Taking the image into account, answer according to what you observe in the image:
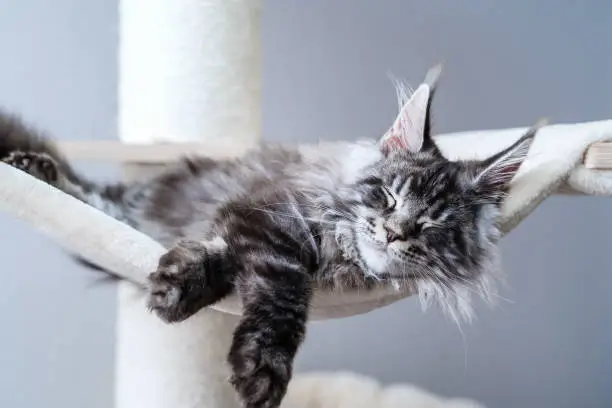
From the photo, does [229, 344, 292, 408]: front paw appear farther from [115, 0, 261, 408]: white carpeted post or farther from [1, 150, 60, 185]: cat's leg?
[1, 150, 60, 185]: cat's leg

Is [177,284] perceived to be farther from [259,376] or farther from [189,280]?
[259,376]

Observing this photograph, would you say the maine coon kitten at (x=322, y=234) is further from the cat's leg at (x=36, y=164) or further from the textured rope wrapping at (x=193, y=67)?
the textured rope wrapping at (x=193, y=67)

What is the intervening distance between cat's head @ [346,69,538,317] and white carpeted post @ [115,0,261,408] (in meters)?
0.37

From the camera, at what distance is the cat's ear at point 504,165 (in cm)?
99

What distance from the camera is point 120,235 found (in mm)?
879

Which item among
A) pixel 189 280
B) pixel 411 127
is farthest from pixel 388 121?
pixel 189 280

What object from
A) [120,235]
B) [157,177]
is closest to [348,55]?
[157,177]

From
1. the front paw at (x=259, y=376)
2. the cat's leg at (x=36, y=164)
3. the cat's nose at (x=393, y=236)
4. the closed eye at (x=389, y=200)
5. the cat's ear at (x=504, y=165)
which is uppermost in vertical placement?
the cat's ear at (x=504, y=165)

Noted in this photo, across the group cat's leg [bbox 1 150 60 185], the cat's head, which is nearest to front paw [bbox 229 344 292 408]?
the cat's head

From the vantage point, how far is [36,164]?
1188mm

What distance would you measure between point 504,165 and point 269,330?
442mm

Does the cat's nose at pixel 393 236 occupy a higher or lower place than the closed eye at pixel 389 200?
lower

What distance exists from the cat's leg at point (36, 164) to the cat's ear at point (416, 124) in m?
0.59

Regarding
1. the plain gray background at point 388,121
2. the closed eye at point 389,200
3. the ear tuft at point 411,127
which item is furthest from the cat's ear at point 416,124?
the plain gray background at point 388,121
